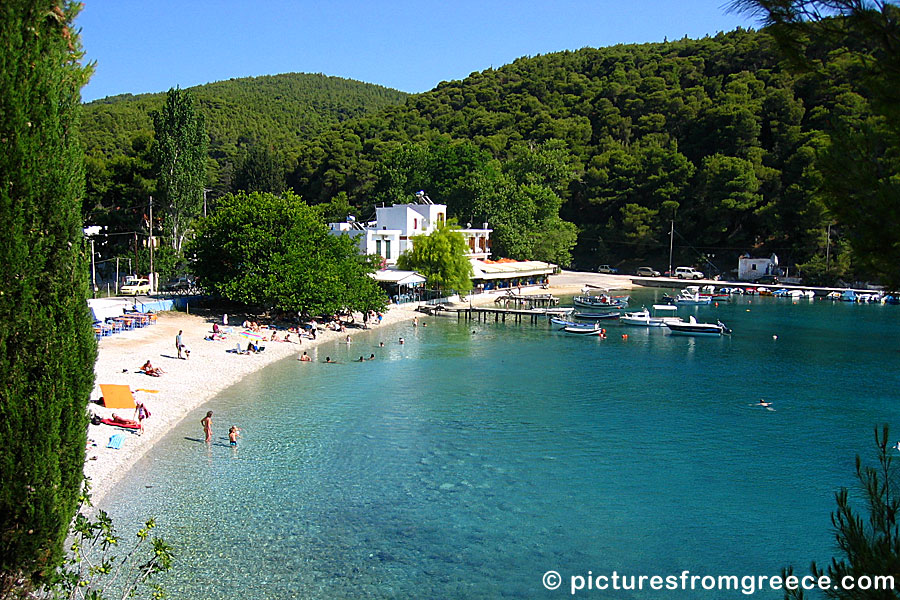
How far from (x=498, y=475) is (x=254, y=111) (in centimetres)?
11918

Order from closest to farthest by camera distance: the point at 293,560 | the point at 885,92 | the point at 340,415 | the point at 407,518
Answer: the point at 885,92 < the point at 293,560 < the point at 407,518 < the point at 340,415

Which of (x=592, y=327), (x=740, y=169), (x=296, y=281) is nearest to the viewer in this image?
(x=296, y=281)

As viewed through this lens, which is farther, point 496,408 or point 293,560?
point 496,408

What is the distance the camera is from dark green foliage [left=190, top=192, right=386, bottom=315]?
37.8 metres

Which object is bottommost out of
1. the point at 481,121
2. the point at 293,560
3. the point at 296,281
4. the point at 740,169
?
the point at 293,560

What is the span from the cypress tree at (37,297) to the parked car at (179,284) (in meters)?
39.5

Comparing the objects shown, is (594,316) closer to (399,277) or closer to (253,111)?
(399,277)

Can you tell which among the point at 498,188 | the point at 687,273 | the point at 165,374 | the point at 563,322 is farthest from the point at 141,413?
the point at 687,273

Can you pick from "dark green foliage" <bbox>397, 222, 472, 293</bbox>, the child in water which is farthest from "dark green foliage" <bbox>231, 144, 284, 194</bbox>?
the child in water

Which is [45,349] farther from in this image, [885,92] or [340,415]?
[340,415]

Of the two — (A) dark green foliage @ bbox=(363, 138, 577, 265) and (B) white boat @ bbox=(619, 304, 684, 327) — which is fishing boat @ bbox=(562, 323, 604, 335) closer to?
(B) white boat @ bbox=(619, 304, 684, 327)

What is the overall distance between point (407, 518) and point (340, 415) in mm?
8799

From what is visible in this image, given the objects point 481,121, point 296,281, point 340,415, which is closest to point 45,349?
point 340,415

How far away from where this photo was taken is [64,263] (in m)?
7.53
